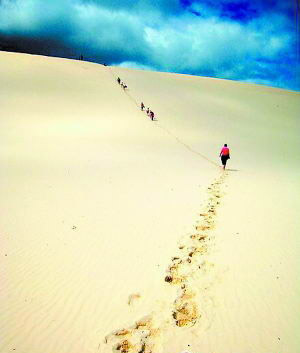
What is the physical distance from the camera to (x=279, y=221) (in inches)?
300

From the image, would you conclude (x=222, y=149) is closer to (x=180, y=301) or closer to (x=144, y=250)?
(x=144, y=250)

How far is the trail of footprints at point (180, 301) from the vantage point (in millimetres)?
→ 3734

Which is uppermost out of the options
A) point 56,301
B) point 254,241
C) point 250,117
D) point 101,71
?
point 101,71

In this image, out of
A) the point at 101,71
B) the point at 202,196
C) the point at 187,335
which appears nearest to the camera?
the point at 187,335

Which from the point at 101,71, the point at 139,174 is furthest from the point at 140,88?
the point at 139,174

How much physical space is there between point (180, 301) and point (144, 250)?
1.78m

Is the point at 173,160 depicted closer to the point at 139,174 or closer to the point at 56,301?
the point at 139,174

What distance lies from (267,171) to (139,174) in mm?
7391

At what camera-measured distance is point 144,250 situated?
6078 mm

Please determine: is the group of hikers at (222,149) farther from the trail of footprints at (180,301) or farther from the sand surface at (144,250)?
the trail of footprints at (180,301)

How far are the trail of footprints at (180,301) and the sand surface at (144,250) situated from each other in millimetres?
20

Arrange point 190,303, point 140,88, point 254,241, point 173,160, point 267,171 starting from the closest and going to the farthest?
point 190,303 → point 254,241 → point 267,171 → point 173,160 → point 140,88

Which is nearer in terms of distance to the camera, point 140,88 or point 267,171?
point 267,171

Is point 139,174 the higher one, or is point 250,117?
point 250,117
